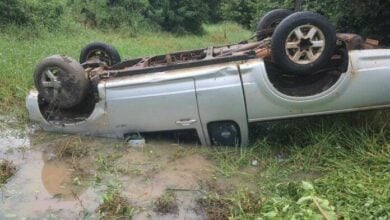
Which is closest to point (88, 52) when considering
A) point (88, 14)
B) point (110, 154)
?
point (110, 154)

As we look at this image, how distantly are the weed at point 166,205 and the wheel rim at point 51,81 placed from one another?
2.11 m

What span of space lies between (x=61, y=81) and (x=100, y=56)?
1400 mm

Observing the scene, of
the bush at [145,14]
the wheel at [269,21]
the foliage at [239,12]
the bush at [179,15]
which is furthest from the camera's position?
the foliage at [239,12]

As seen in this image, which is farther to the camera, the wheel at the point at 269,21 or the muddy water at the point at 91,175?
the wheel at the point at 269,21

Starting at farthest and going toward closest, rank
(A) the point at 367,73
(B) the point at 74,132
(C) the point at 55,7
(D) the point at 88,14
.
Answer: (D) the point at 88,14 → (C) the point at 55,7 → (B) the point at 74,132 → (A) the point at 367,73

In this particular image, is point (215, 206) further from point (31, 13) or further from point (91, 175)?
point (31, 13)

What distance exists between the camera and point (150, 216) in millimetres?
3982

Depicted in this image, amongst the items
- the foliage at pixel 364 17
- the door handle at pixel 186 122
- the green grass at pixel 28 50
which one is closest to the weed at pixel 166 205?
the door handle at pixel 186 122

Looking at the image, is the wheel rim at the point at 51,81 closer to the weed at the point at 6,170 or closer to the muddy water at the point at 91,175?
the muddy water at the point at 91,175

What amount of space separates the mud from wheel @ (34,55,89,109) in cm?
45

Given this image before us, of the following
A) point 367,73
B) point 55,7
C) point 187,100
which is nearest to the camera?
point 367,73

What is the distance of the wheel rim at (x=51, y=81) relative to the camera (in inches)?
219

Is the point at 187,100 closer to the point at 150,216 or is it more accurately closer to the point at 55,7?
the point at 150,216

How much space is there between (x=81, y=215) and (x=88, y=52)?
3.35m
